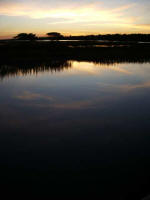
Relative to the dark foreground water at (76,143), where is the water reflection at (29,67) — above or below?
above

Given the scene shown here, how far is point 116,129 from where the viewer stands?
5711 millimetres

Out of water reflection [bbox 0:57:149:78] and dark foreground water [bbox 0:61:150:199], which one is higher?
water reflection [bbox 0:57:149:78]

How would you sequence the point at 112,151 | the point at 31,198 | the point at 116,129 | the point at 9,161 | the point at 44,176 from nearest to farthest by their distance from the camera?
the point at 31,198 → the point at 44,176 → the point at 9,161 → the point at 112,151 → the point at 116,129

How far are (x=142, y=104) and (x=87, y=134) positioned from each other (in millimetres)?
3915

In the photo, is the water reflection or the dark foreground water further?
the water reflection

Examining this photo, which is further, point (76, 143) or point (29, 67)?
point (29, 67)

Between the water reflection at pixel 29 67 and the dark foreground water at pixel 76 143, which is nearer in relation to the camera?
the dark foreground water at pixel 76 143

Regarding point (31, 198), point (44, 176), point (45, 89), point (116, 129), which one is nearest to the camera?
point (31, 198)

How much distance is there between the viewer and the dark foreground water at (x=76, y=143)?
11.6 ft

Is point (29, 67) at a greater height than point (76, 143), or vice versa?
point (29, 67)

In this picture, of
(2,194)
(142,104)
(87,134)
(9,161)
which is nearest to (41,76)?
(142,104)

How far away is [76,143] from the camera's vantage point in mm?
4926

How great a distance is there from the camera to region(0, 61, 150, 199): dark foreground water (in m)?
3.53

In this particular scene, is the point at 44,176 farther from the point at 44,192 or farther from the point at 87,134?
the point at 87,134
